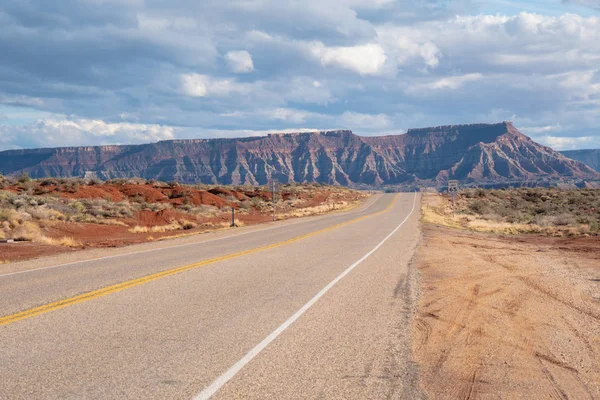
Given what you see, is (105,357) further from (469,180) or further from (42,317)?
(469,180)

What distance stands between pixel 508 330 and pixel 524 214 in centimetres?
4513

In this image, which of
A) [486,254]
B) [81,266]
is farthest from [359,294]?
[486,254]

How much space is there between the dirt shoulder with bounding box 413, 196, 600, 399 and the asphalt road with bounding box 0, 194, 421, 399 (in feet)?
1.34

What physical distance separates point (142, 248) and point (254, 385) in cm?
1485

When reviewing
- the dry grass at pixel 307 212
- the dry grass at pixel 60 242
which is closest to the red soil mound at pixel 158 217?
the dry grass at pixel 307 212

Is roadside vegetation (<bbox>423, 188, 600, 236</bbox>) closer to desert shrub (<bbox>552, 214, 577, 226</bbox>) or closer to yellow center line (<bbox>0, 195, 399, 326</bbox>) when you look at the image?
desert shrub (<bbox>552, 214, 577, 226</bbox>)

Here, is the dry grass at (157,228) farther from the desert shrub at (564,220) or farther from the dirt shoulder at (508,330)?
the desert shrub at (564,220)

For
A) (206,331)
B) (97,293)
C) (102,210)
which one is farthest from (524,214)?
(206,331)

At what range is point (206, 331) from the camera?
23.9ft

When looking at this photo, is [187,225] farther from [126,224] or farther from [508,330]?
[508,330]

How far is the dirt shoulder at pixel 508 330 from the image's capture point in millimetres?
A: 5632

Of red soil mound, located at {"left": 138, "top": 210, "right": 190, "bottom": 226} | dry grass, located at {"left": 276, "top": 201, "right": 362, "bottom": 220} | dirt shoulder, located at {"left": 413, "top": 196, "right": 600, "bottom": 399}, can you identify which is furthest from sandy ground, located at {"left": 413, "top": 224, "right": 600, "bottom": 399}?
dry grass, located at {"left": 276, "top": 201, "right": 362, "bottom": 220}

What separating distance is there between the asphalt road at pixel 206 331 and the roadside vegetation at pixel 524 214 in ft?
74.6

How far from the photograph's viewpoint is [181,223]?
3438 cm
